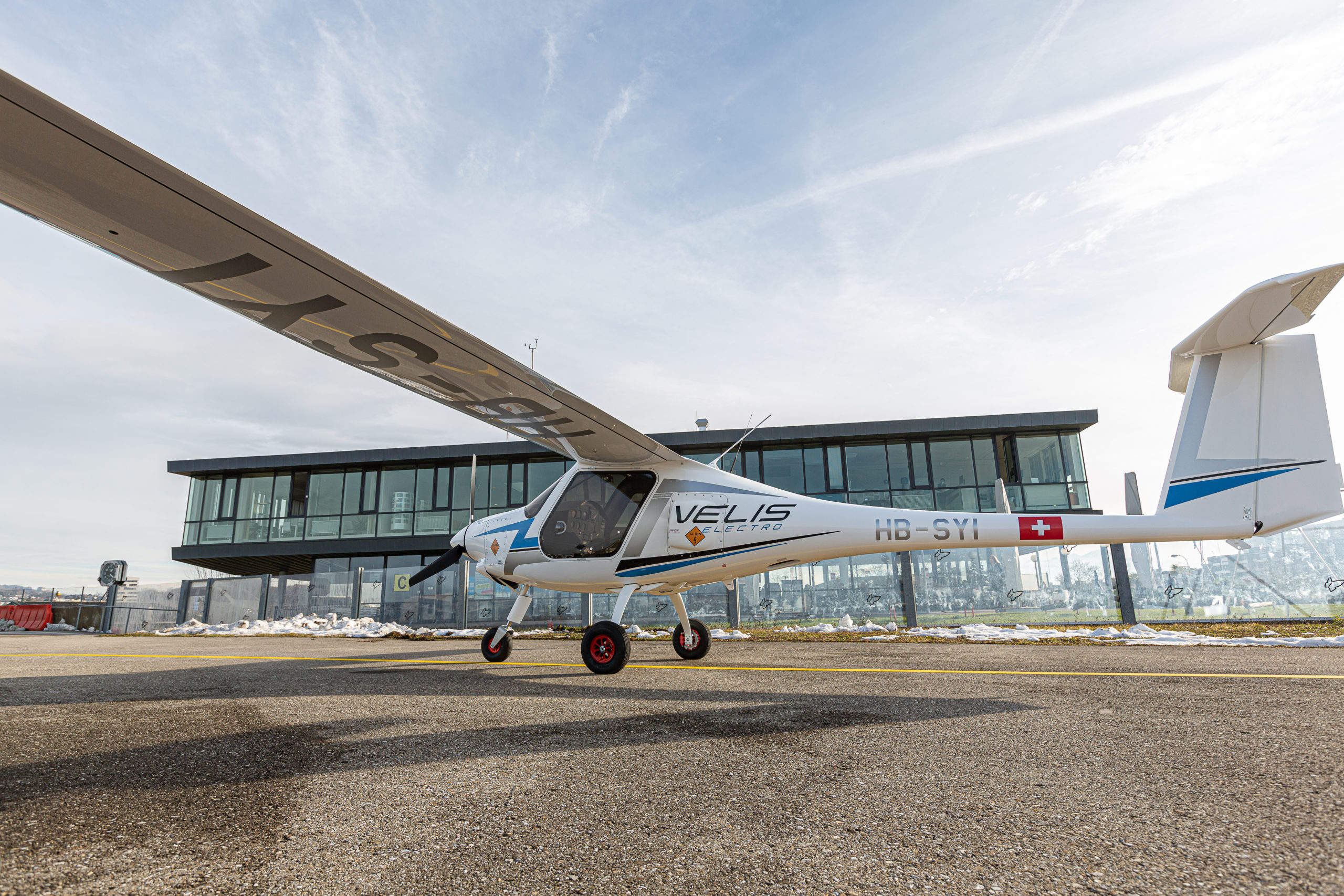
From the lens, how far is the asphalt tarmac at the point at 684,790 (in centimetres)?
179

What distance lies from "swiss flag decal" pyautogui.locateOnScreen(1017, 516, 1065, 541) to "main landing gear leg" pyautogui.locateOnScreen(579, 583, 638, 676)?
13.8 ft

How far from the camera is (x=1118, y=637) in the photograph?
37.8 feet

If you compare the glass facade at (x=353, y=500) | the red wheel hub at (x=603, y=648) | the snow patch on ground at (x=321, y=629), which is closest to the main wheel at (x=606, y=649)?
the red wheel hub at (x=603, y=648)

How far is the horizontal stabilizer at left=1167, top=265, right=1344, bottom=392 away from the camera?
513 cm

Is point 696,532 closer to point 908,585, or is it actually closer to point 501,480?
point 908,585

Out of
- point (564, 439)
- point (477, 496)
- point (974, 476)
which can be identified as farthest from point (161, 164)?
point (974, 476)

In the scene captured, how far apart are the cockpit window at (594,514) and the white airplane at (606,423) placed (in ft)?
0.07

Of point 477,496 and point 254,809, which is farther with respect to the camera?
point 477,496

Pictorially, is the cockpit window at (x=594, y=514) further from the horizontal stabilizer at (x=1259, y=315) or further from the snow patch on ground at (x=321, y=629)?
the snow patch on ground at (x=321, y=629)

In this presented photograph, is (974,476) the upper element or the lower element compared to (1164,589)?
upper

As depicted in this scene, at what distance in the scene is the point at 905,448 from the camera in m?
22.7

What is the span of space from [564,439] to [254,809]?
567cm

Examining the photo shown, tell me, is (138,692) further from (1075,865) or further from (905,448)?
(905,448)

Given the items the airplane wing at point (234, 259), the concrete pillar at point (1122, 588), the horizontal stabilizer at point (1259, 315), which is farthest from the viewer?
the concrete pillar at point (1122, 588)
